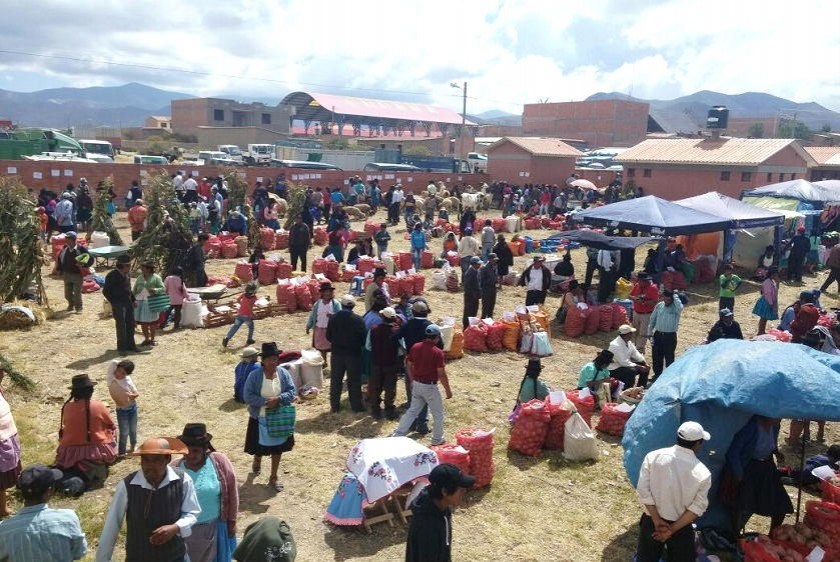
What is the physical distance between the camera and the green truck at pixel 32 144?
96.2 ft

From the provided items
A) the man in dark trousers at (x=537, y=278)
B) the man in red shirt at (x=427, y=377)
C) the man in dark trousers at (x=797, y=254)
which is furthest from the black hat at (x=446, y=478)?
the man in dark trousers at (x=797, y=254)

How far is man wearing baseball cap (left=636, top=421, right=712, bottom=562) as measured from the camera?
4.53 metres

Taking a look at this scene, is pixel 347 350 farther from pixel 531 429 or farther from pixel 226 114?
pixel 226 114

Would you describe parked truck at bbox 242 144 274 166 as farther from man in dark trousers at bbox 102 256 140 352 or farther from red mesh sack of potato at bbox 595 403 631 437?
red mesh sack of potato at bbox 595 403 631 437

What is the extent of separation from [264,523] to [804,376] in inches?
174

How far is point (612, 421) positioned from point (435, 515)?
15.9ft

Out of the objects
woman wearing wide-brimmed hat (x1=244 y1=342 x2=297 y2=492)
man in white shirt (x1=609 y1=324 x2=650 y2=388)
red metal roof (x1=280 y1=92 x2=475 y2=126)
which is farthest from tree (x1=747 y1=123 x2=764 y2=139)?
woman wearing wide-brimmed hat (x1=244 y1=342 x2=297 y2=492)

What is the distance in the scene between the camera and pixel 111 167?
81.4 feet

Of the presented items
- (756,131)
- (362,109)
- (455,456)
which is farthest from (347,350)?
(756,131)

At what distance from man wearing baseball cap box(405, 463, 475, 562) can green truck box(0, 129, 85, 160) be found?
31.6m

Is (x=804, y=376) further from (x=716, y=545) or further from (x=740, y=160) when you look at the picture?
(x=740, y=160)

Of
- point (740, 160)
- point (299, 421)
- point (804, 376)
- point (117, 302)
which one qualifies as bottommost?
point (299, 421)

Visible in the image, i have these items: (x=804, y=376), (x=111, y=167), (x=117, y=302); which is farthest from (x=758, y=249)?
(x=111, y=167)

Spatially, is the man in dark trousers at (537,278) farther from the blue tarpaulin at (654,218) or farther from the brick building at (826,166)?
the brick building at (826,166)
